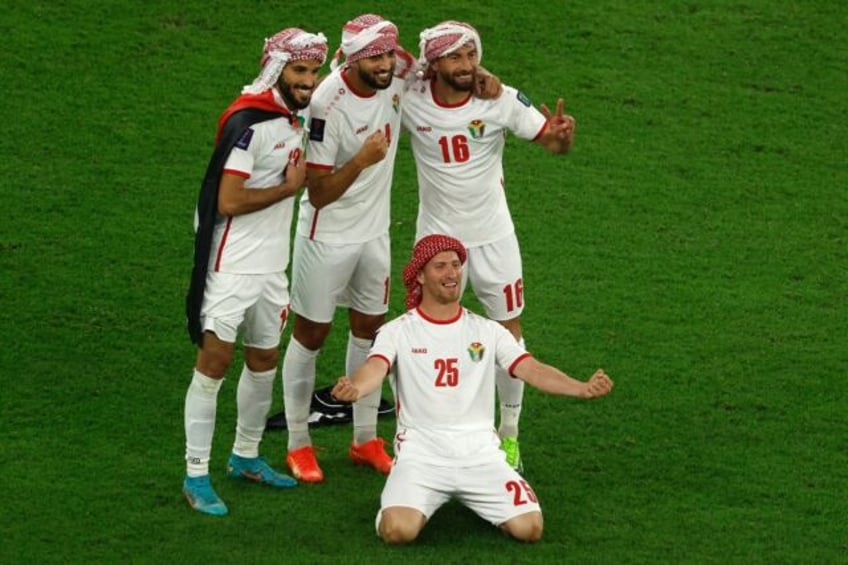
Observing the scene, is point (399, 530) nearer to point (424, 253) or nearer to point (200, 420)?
point (200, 420)

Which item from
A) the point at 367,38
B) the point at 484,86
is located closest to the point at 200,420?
the point at 367,38

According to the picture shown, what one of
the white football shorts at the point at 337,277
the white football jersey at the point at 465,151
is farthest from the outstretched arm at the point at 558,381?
the white football shorts at the point at 337,277

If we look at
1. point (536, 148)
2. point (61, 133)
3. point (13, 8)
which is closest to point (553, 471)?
point (536, 148)

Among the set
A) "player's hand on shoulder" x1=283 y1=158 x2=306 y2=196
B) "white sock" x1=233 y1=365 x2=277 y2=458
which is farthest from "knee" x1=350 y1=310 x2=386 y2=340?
"player's hand on shoulder" x1=283 y1=158 x2=306 y2=196

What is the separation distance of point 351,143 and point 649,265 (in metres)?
3.00

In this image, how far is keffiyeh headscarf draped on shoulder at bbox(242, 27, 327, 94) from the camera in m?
7.71

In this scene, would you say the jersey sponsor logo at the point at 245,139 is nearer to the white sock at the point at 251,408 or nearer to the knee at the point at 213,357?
the knee at the point at 213,357

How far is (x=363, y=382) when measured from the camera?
25.4 ft

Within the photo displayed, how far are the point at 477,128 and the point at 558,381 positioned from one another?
119 cm

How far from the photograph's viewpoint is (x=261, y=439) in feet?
28.7

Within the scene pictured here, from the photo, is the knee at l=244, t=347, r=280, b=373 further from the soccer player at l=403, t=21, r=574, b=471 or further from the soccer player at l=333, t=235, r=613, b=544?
the soccer player at l=403, t=21, r=574, b=471

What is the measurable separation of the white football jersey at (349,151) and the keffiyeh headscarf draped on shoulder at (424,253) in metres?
0.36

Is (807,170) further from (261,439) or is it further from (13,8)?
(13,8)

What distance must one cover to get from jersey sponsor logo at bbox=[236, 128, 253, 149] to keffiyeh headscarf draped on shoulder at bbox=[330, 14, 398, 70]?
65cm
